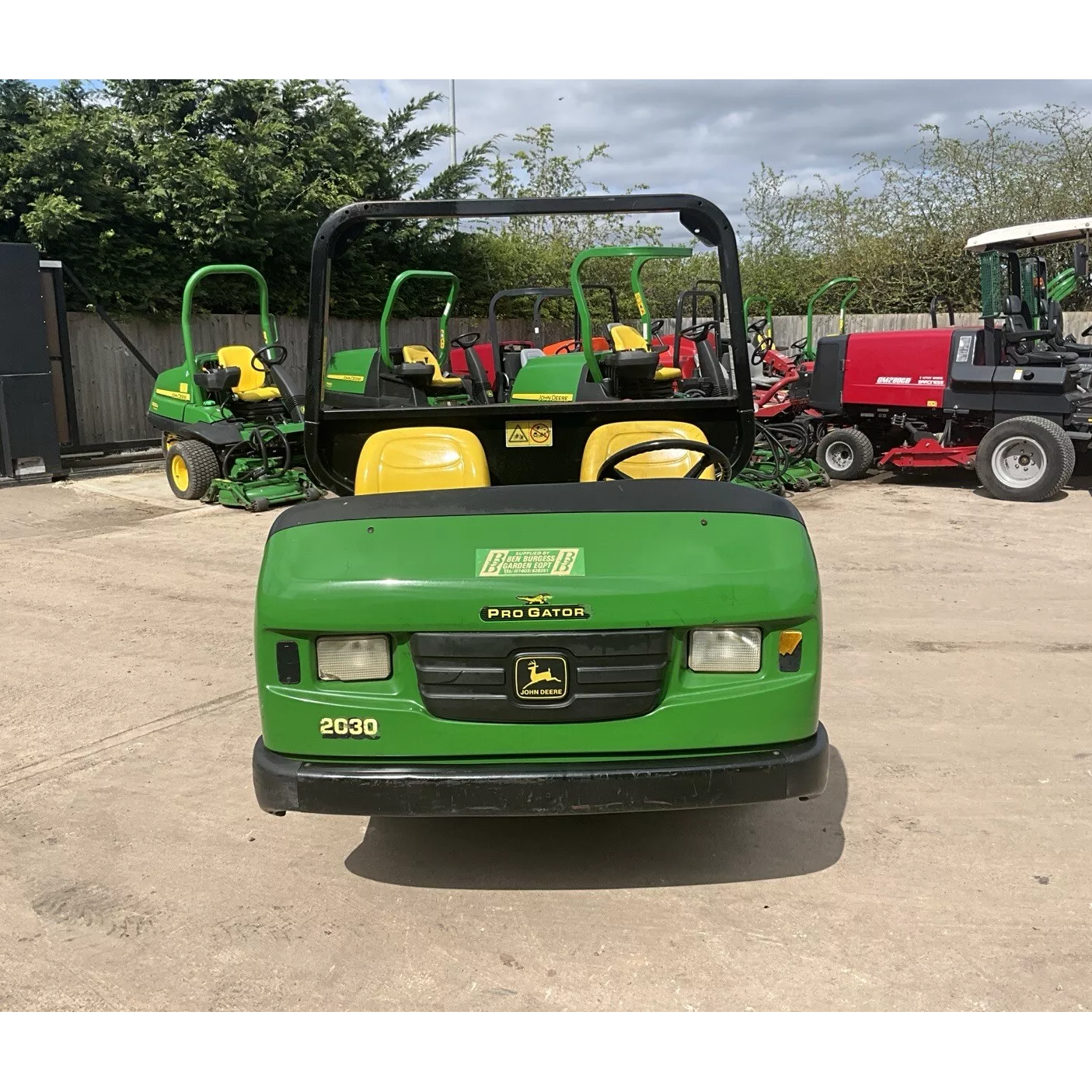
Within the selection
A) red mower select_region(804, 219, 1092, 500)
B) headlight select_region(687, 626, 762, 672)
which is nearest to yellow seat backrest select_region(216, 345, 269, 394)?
red mower select_region(804, 219, 1092, 500)

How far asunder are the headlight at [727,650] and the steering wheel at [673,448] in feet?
2.00

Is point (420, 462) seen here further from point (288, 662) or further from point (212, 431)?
point (212, 431)

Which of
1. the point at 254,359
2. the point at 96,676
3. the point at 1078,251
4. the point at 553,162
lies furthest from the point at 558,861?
the point at 553,162

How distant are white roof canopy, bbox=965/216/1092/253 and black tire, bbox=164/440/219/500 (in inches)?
284

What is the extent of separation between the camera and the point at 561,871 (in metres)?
2.96

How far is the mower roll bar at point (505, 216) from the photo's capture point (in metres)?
3.41

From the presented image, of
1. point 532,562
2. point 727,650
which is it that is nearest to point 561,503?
point 532,562

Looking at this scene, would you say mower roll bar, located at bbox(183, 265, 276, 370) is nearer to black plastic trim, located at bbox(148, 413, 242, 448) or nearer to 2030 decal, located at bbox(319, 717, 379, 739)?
black plastic trim, located at bbox(148, 413, 242, 448)

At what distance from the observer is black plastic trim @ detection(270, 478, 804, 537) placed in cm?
261

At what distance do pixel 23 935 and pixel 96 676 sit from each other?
7.34 ft

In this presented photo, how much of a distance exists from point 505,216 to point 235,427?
6.51 metres

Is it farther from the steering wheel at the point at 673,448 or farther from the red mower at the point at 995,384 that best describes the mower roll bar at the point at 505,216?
the red mower at the point at 995,384

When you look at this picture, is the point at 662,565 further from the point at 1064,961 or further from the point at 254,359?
the point at 254,359

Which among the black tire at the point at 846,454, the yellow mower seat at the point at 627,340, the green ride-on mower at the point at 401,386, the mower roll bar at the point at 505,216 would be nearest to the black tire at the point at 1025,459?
the black tire at the point at 846,454
